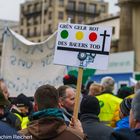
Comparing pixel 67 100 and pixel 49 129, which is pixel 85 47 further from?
pixel 49 129

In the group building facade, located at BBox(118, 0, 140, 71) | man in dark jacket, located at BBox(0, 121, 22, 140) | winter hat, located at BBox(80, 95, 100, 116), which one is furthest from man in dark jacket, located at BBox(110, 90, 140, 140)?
building facade, located at BBox(118, 0, 140, 71)

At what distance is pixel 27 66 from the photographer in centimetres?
1096

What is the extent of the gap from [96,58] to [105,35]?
248mm

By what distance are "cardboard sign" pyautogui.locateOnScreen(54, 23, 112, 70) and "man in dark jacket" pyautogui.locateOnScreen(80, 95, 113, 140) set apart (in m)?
0.38

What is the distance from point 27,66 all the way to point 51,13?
9400 centimetres

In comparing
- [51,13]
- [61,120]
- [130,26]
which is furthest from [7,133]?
[51,13]

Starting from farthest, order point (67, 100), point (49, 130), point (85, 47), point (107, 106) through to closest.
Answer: point (107, 106)
point (67, 100)
point (85, 47)
point (49, 130)

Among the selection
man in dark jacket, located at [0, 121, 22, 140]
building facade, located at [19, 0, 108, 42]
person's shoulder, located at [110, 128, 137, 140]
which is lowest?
man in dark jacket, located at [0, 121, 22, 140]

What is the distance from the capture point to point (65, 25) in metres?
5.95

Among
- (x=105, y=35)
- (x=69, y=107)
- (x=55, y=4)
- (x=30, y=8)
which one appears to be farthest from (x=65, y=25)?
(x=30, y=8)

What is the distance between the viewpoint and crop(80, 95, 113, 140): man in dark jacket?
5523mm

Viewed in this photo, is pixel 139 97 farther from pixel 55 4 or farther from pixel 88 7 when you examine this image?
pixel 88 7

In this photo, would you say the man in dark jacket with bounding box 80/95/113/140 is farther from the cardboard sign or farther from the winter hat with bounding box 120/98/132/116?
the cardboard sign

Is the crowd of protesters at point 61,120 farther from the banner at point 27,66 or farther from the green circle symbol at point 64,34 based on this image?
the banner at point 27,66
